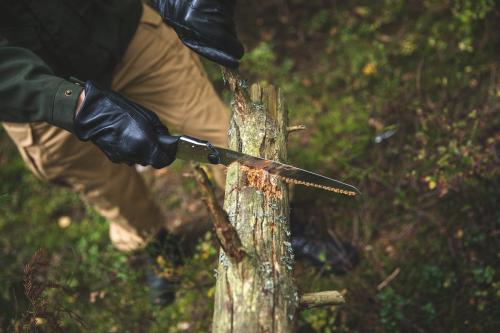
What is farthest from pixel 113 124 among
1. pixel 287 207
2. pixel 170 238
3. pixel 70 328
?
pixel 70 328

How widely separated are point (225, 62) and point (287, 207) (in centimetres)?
79

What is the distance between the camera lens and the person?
76.8 inches

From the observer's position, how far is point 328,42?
4430 millimetres

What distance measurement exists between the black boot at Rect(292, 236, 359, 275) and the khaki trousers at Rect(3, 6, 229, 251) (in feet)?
3.19

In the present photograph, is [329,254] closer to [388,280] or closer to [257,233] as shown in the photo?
[388,280]

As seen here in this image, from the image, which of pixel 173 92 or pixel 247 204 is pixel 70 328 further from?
pixel 247 204

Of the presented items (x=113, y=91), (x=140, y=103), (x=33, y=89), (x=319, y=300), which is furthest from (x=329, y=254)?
(x=33, y=89)

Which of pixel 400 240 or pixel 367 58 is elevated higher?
pixel 367 58

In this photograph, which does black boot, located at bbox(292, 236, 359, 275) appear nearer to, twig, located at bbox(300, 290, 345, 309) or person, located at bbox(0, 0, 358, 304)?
person, located at bbox(0, 0, 358, 304)

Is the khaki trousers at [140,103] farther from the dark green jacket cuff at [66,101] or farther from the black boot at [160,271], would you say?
the dark green jacket cuff at [66,101]

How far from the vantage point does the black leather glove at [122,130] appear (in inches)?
73.9

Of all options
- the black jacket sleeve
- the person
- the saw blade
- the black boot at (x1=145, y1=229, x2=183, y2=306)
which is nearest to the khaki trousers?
the person

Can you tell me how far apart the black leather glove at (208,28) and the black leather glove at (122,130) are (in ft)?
1.53

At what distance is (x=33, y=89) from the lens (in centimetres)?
198
